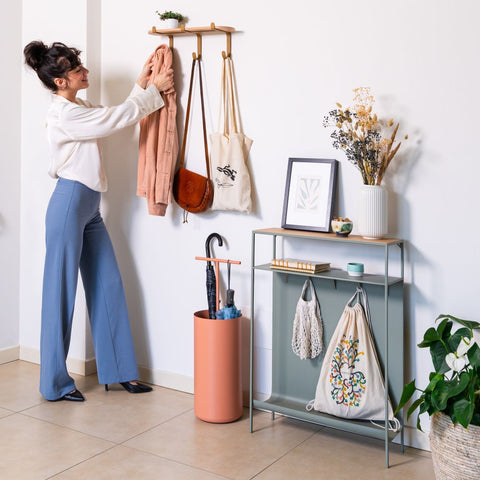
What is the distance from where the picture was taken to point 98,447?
2.52 m

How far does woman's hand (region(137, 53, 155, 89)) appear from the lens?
3.03 m

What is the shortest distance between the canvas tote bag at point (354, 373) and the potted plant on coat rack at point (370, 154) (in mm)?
332

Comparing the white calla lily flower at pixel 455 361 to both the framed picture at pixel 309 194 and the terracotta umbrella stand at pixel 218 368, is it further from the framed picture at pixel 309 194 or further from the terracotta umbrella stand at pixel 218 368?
the terracotta umbrella stand at pixel 218 368

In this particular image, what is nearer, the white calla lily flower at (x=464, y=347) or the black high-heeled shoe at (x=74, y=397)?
the white calla lily flower at (x=464, y=347)

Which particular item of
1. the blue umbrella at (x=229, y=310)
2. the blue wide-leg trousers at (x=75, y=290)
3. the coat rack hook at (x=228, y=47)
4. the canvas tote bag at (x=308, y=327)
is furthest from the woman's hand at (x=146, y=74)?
the canvas tote bag at (x=308, y=327)

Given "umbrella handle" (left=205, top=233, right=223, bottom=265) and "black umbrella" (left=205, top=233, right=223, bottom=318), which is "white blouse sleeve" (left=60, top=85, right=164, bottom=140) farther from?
"black umbrella" (left=205, top=233, right=223, bottom=318)

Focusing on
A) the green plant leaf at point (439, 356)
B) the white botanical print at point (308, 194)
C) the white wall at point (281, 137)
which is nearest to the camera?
the green plant leaf at point (439, 356)

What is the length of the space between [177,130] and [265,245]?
75 centimetres

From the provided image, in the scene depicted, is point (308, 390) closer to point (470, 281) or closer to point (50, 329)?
point (470, 281)

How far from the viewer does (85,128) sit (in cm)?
291

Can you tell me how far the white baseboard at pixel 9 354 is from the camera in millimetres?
3590

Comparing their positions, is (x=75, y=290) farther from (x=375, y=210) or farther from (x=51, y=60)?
(x=375, y=210)

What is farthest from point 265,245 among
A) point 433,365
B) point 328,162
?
point 433,365

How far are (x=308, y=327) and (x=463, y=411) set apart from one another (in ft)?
2.68
